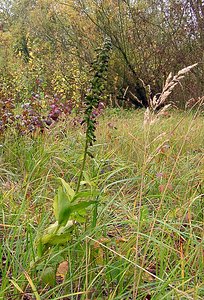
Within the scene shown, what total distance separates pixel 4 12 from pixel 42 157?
2342 centimetres

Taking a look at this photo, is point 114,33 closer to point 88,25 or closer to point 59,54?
point 88,25

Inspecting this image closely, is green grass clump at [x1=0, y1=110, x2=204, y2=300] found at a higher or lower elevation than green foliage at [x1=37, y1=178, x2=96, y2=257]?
lower

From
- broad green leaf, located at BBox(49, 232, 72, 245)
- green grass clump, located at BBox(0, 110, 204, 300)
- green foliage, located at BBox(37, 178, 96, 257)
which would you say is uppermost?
green foliage, located at BBox(37, 178, 96, 257)

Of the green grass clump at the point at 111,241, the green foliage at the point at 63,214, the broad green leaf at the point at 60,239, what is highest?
the green foliage at the point at 63,214

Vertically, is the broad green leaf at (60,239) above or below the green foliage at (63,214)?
below

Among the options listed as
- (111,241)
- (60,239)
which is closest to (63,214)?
(60,239)

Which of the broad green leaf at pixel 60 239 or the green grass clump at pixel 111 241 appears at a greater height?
the broad green leaf at pixel 60 239

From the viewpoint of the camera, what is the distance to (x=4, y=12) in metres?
23.7

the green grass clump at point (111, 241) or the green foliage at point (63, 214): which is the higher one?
the green foliage at point (63, 214)

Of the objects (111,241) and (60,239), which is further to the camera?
(111,241)

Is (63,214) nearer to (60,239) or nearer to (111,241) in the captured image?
(60,239)

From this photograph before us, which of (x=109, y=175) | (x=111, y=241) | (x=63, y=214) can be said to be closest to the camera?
(x=63, y=214)

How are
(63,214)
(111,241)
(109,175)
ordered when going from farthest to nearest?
(109,175) < (111,241) < (63,214)

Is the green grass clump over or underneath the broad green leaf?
underneath
